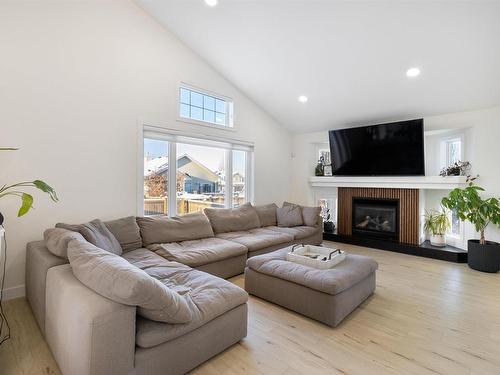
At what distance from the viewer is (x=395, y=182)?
4754mm

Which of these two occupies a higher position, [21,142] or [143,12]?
[143,12]

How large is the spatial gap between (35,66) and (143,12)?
5.36 ft

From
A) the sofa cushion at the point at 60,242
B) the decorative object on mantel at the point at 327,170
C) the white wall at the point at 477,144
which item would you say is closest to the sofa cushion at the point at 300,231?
the decorative object on mantel at the point at 327,170

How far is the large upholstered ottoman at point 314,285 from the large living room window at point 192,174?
195 centimetres

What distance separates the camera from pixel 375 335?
7.14 ft

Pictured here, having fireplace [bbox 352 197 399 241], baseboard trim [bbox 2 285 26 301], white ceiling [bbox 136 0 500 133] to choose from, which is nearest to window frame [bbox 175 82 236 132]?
white ceiling [bbox 136 0 500 133]

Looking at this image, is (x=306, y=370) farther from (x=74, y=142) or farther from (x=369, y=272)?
(x=74, y=142)

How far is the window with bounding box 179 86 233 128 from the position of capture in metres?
4.29

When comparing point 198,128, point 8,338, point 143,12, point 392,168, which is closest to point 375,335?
point 8,338

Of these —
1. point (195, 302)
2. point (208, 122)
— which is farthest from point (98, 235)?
point (208, 122)

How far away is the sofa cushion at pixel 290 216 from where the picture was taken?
4.97m

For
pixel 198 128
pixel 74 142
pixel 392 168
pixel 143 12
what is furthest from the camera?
pixel 392 168

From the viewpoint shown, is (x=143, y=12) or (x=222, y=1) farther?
(x=143, y=12)

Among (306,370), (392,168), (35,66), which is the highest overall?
(35,66)
